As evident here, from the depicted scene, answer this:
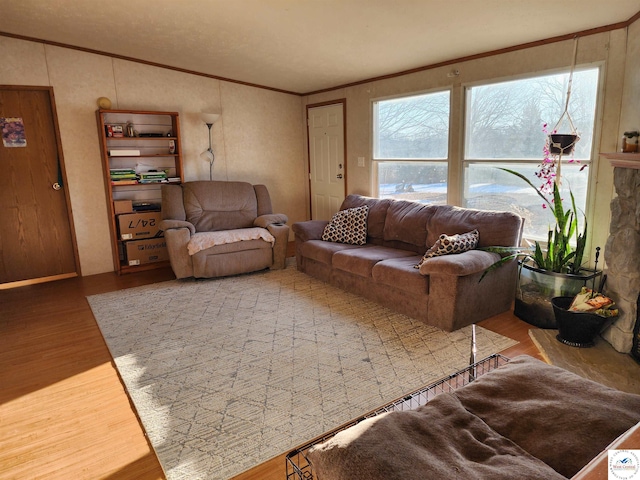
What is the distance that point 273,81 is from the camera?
5.67 metres

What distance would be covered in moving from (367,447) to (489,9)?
3044 millimetres

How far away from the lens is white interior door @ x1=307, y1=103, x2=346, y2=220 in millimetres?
5793

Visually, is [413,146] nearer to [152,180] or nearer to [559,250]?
[559,250]

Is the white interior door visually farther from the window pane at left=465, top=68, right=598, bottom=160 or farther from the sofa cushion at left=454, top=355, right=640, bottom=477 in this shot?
the sofa cushion at left=454, top=355, right=640, bottom=477

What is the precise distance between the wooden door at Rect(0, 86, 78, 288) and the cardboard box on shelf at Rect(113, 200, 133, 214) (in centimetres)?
55

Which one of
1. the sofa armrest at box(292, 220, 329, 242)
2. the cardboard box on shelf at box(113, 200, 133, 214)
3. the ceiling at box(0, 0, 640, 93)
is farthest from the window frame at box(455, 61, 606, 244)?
the cardboard box on shelf at box(113, 200, 133, 214)

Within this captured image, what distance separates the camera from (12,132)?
455cm

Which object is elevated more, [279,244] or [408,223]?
[408,223]

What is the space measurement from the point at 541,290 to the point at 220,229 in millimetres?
3514

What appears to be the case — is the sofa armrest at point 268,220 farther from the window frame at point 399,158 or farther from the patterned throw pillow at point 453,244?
the patterned throw pillow at point 453,244

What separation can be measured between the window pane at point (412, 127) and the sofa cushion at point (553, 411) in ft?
11.1

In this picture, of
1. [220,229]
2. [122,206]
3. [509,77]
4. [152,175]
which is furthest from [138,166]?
[509,77]

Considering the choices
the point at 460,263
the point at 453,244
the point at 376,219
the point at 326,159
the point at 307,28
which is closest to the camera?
the point at 460,263

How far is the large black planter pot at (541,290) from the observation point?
3113 mm
